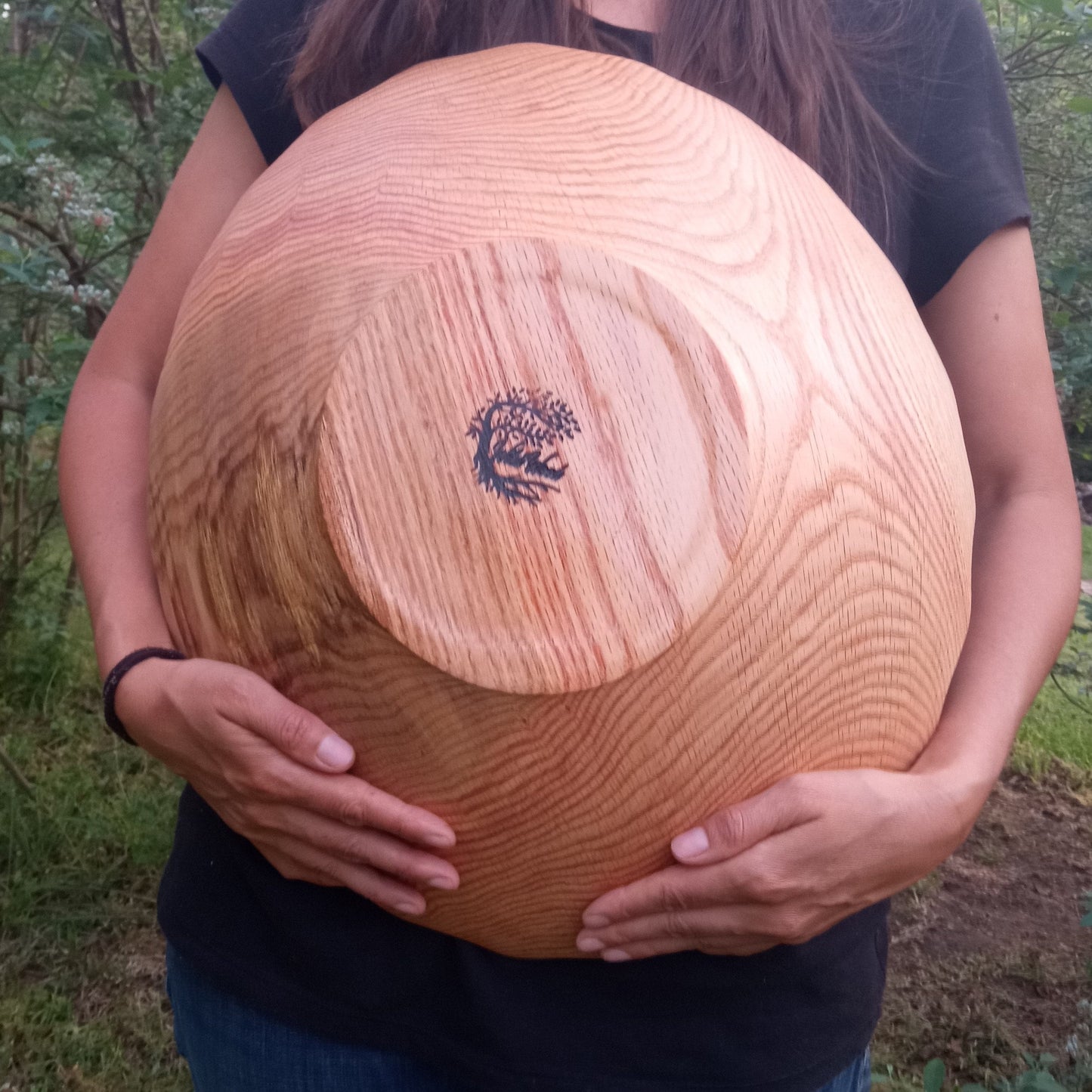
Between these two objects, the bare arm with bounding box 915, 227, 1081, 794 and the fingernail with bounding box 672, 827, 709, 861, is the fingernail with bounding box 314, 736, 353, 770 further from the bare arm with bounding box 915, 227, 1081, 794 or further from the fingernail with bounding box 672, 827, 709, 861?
the bare arm with bounding box 915, 227, 1081, 794

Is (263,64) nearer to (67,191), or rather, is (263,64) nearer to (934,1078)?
(67,191)

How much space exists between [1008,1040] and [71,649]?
3.46m

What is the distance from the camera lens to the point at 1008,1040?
2.72 meters

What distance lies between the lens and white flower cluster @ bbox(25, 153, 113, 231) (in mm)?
2459

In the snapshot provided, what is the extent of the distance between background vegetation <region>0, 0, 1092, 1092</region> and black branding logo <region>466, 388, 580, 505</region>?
1.90 metres

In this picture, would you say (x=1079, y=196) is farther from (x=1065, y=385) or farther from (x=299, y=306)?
(x=299, y=306)

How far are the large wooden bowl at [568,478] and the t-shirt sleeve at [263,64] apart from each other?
416 mm

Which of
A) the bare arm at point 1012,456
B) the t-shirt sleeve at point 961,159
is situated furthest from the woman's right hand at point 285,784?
the t-shirt sleeve at point 961,159

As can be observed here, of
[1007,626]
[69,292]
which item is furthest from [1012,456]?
[69,292]

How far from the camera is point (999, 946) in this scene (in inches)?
121

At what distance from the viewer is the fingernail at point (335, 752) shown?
822 mm

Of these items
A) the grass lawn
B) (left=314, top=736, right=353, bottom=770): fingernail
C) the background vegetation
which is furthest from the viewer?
the grass lawn

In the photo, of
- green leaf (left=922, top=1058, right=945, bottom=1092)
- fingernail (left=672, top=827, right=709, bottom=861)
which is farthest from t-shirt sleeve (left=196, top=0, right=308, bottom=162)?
green leaf (left=922, top=1058, right=945, bottom=1092)

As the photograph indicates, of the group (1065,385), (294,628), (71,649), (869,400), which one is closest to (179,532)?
(294,628)
